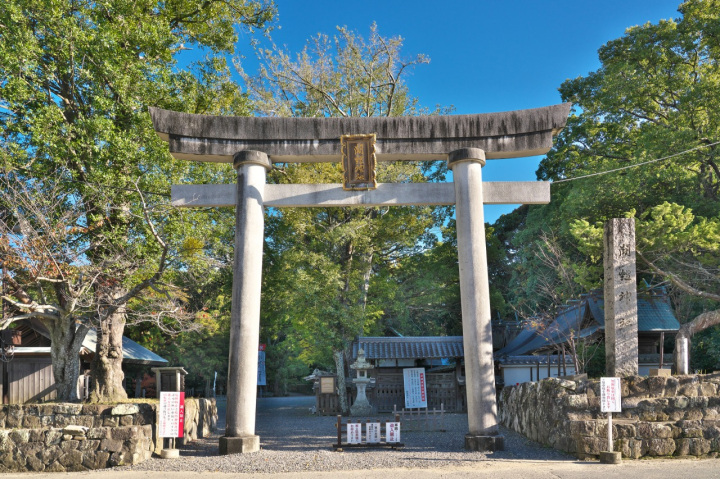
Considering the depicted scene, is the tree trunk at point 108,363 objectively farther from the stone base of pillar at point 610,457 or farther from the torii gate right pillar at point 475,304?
the stone base of pillar at point 610,457

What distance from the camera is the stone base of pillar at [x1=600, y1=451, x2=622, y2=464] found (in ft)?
26.1

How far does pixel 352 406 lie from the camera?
19188mm

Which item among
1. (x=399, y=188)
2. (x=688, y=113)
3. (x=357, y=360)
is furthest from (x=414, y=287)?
(x=399, y=188)

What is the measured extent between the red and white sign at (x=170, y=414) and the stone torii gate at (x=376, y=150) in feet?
6.60

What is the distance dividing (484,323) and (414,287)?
43.1ft

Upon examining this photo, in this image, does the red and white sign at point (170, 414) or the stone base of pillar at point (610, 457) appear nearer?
the stone base of pillar at point (610, 457)

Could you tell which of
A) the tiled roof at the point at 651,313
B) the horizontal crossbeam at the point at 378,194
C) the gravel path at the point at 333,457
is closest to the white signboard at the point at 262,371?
the tiled roof at the point at 651,313

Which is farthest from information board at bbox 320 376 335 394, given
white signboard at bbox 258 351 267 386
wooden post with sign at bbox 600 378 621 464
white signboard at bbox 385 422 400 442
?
white signboard at bbox 258 351 267 386

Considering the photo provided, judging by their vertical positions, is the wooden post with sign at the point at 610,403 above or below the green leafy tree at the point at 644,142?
below

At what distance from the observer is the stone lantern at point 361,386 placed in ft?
62.2

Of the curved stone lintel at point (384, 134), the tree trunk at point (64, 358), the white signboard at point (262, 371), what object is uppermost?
the curved stone lintel at point (384, 134)

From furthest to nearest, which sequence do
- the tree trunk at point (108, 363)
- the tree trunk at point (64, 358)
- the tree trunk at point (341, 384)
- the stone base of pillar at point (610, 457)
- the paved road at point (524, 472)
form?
the tree trunk at point (341, 384), the tree trunk at point (108, 363), the tree trunk at point (64, 358), the stone base of pillar at point (610, 457), the paved road at point (524, 472)

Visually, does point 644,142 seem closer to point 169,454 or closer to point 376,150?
point 376,150

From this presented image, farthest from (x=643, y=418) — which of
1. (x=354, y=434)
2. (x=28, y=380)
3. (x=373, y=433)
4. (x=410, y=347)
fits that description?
(x=28, y=380)
